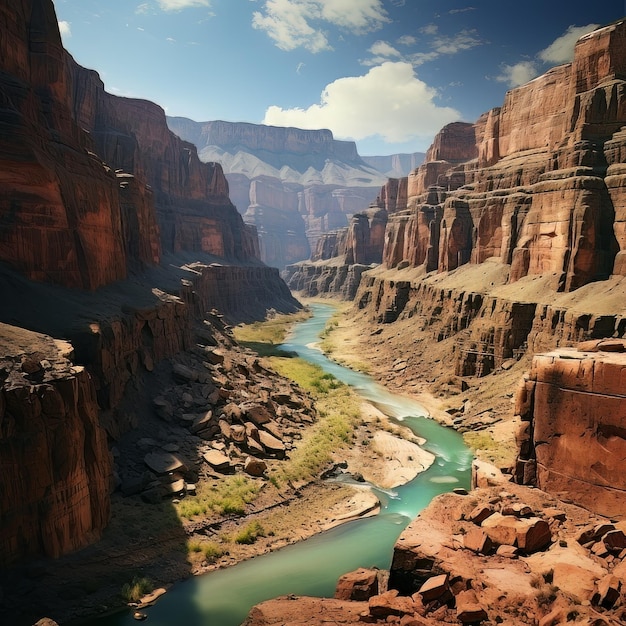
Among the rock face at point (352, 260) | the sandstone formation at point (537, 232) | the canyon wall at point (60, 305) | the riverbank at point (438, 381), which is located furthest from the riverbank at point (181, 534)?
the rock face at point (352, 260)

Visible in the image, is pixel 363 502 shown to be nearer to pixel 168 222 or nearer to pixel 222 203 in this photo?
pixel 168 222

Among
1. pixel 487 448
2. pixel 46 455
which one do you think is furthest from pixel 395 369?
pixel 46 455

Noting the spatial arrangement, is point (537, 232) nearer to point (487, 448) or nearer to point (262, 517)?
point (487, 448)

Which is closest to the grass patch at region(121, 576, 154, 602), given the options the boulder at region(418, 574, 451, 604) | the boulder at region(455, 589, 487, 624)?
the boulder at region(418, 574, 451, 604)

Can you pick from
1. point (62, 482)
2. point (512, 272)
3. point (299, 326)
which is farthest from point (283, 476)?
point (299, 326)

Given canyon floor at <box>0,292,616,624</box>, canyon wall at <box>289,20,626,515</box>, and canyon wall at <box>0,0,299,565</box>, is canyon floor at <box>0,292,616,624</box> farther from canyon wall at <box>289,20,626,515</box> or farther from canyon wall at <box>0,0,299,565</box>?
canyon wall at <box>289,20,626,515</box>
